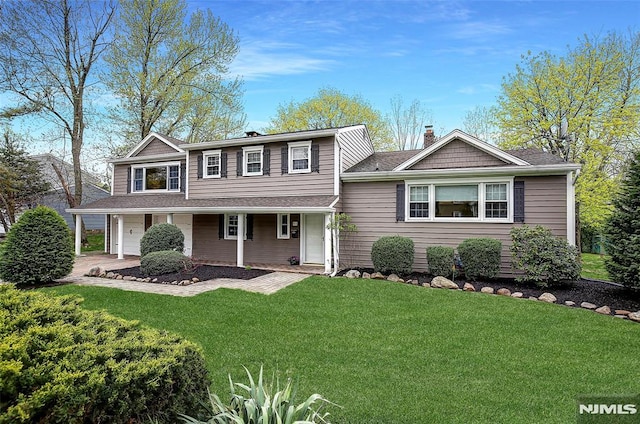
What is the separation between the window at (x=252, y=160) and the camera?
14.1 metres

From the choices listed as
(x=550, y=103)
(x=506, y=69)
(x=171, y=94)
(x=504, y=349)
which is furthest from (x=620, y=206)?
(x=171, y=94)

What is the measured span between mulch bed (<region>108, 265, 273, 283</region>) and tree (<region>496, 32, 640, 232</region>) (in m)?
15.6

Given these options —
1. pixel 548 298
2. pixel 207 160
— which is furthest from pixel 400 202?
pixel 207 160

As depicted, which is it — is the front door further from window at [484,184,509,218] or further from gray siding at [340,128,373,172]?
window at [484,184,509,218]

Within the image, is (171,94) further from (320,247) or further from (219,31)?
(320,247)

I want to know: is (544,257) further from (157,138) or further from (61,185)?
(61,185)

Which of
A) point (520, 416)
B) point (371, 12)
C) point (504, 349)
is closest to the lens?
point (520, 416)

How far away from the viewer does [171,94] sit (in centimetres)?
2116

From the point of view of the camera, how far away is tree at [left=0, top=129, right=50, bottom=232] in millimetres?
20547

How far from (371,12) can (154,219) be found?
1321 centimetres

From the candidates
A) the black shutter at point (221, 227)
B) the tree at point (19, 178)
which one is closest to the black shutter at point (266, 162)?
the black shutter at point (221, 227)

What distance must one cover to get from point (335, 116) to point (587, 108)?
54.8 feet

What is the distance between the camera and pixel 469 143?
11586mm

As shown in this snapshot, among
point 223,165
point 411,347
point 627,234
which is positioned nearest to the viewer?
point 411,347
